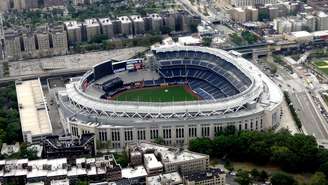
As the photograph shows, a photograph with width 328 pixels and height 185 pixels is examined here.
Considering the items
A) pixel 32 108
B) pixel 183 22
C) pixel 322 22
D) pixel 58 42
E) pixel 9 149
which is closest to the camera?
pixel 9 149

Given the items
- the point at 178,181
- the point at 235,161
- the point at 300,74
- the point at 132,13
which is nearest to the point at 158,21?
the point at 132,13

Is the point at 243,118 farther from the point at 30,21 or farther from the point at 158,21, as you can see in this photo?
the point at 30,21

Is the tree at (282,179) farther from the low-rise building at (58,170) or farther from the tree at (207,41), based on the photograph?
the tree at (207,41)

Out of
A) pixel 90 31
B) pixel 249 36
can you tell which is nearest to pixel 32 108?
pixel 90 31

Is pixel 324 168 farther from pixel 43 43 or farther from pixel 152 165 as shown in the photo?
pixel 43 43

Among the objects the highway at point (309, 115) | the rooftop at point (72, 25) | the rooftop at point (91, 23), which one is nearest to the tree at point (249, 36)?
the highway at point (309, 115)

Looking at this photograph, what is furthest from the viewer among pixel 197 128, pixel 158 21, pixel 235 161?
pixel 158 21
